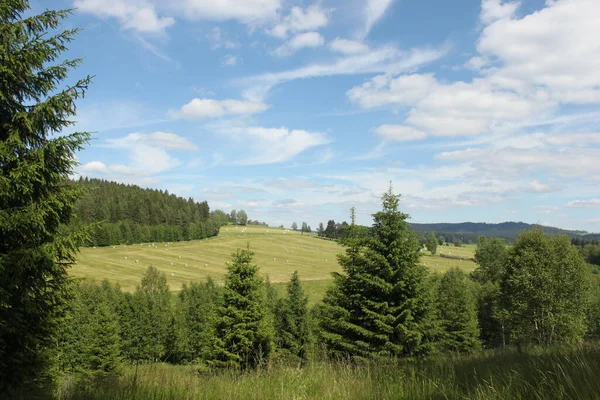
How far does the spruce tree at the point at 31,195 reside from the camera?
782cm

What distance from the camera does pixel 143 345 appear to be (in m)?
52.8

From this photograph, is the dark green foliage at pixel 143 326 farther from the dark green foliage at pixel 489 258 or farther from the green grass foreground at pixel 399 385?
the dark green foliage at pixel 489 258

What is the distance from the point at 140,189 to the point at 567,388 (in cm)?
17944

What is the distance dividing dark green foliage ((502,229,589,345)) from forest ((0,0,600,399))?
12 cm

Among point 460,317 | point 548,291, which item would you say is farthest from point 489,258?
point 548,291

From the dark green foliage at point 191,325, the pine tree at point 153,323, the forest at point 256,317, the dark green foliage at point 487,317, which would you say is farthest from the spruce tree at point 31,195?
the dark green foliage at point 487,317

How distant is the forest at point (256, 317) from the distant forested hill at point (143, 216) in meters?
69.8

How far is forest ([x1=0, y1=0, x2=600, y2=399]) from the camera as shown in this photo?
4418 mm

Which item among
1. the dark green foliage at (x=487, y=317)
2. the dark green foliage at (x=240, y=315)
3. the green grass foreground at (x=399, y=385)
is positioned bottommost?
the dark green foliage at (x=487, y=317)

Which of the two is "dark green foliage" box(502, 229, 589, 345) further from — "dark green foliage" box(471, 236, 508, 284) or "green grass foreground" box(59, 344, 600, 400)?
"dark green foliage" box(471, 236, 508, 284)

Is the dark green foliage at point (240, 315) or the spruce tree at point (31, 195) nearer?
the spruce tree at point (31, 195)

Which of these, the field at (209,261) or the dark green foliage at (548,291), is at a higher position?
the dark green foliage at (548,291)

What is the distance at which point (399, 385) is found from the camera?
13.7ft

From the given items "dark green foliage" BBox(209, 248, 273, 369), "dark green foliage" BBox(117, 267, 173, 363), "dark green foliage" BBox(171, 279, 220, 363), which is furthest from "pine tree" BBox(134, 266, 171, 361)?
"dark green foliage" BBox(209, 248, 273, 369)
